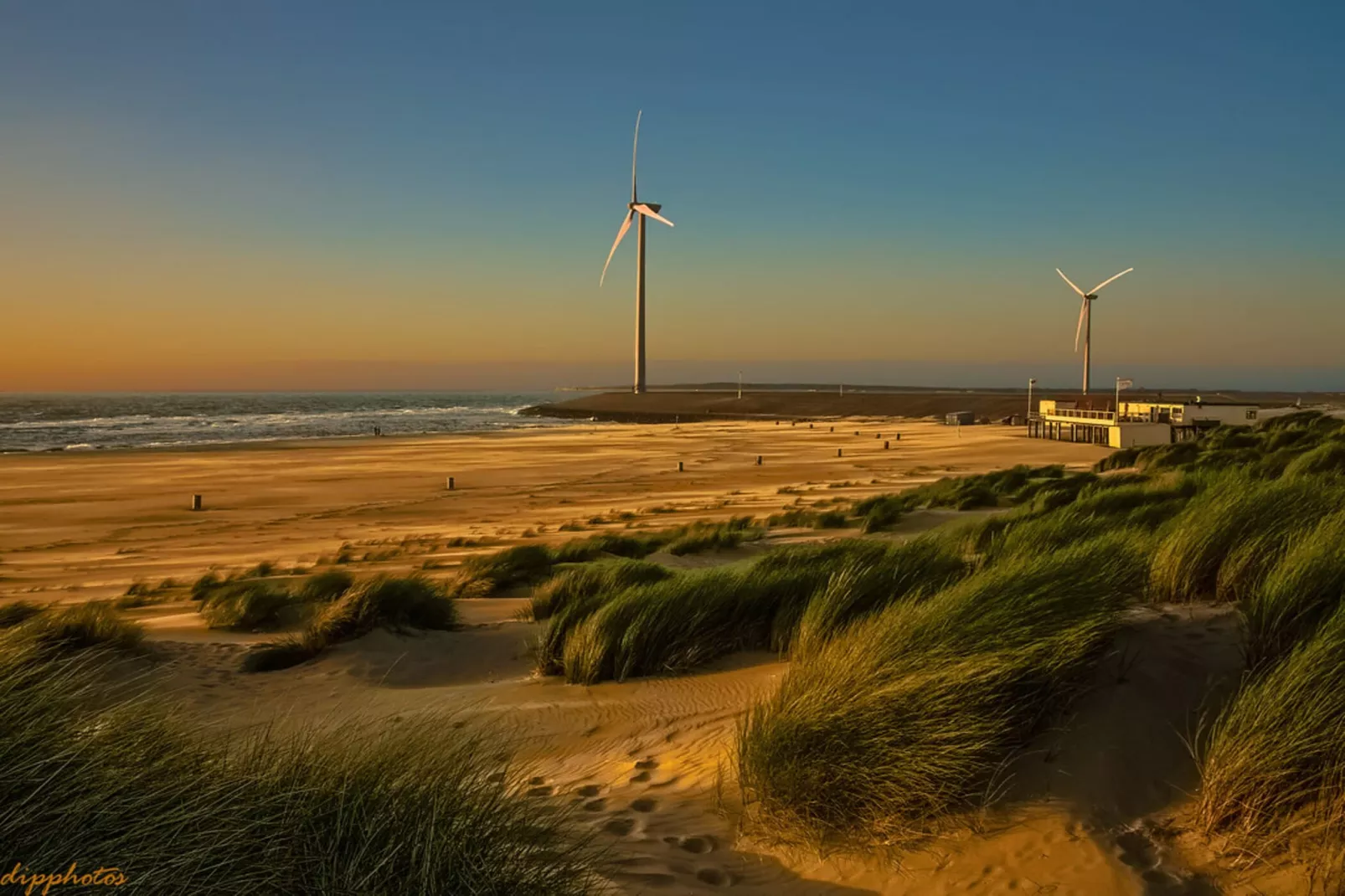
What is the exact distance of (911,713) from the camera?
15.5 feet

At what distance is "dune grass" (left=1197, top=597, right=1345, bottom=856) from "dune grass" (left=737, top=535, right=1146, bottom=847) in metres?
0.96

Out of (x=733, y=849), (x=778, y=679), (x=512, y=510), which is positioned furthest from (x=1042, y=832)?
(x=512, y=510)

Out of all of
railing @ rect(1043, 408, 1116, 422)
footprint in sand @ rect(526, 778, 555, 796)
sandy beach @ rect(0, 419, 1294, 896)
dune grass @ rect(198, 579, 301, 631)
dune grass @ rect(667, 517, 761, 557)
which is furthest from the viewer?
railing @ rect(1043, 408, 1116, 422)

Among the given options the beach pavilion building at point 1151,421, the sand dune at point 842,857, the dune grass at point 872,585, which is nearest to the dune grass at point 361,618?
the sand dune at point 842,857

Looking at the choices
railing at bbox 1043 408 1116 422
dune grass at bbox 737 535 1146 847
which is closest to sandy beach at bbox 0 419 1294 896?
dune grass at bbox 737 535 1146 847

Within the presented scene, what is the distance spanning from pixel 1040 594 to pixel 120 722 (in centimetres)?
532

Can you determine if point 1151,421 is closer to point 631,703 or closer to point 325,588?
point 325,588

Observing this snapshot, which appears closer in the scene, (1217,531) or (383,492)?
(1217,531)

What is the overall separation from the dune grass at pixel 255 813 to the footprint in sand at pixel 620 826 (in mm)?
783

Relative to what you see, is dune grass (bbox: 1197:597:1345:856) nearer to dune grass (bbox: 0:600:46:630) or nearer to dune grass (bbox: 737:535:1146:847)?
dune grass (bbox: 737:535:1146:847)

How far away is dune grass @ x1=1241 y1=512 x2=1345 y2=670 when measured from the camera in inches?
210

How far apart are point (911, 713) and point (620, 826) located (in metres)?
1.82

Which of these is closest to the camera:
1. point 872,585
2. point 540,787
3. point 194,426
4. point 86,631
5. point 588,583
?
point 540,787

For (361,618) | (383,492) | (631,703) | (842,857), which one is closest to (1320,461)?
(631,703)
